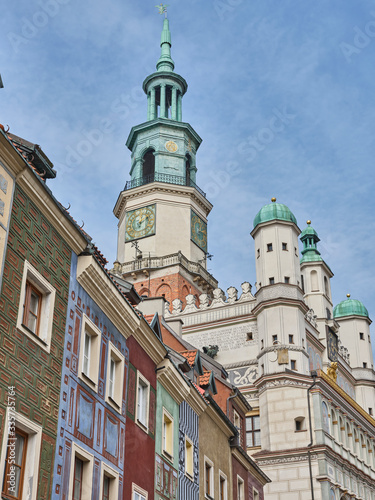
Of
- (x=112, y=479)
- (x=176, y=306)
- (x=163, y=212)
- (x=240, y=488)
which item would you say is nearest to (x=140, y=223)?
(x=163, y=212)

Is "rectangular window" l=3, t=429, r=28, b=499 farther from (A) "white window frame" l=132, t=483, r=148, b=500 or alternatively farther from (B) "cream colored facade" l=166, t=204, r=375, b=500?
(B) "cream colored facade" l=166, t=204, r=375, b=500

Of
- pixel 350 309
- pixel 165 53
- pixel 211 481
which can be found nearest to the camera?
pixel 211 481

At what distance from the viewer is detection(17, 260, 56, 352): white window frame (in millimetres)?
14750

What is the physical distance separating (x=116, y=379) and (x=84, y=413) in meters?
2.59

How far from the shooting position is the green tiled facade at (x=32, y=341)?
551 inches

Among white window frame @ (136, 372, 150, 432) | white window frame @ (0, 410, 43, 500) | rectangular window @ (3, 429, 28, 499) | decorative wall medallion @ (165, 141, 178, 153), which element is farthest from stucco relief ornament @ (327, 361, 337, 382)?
rectangular window @ (3, 429, 28, 499)

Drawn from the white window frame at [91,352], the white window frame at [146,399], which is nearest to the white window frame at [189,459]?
the white window frame at [146,399]

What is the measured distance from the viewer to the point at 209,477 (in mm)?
26422

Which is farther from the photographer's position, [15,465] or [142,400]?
[142,400]

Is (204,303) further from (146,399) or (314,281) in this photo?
(146,399)

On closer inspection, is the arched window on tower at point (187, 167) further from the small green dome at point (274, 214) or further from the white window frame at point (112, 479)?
the white window frame at point (112, 479)

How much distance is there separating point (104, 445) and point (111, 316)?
3.28 m

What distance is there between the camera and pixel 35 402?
14727 millimetres

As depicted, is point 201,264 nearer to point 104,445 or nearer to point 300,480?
point 300,480
